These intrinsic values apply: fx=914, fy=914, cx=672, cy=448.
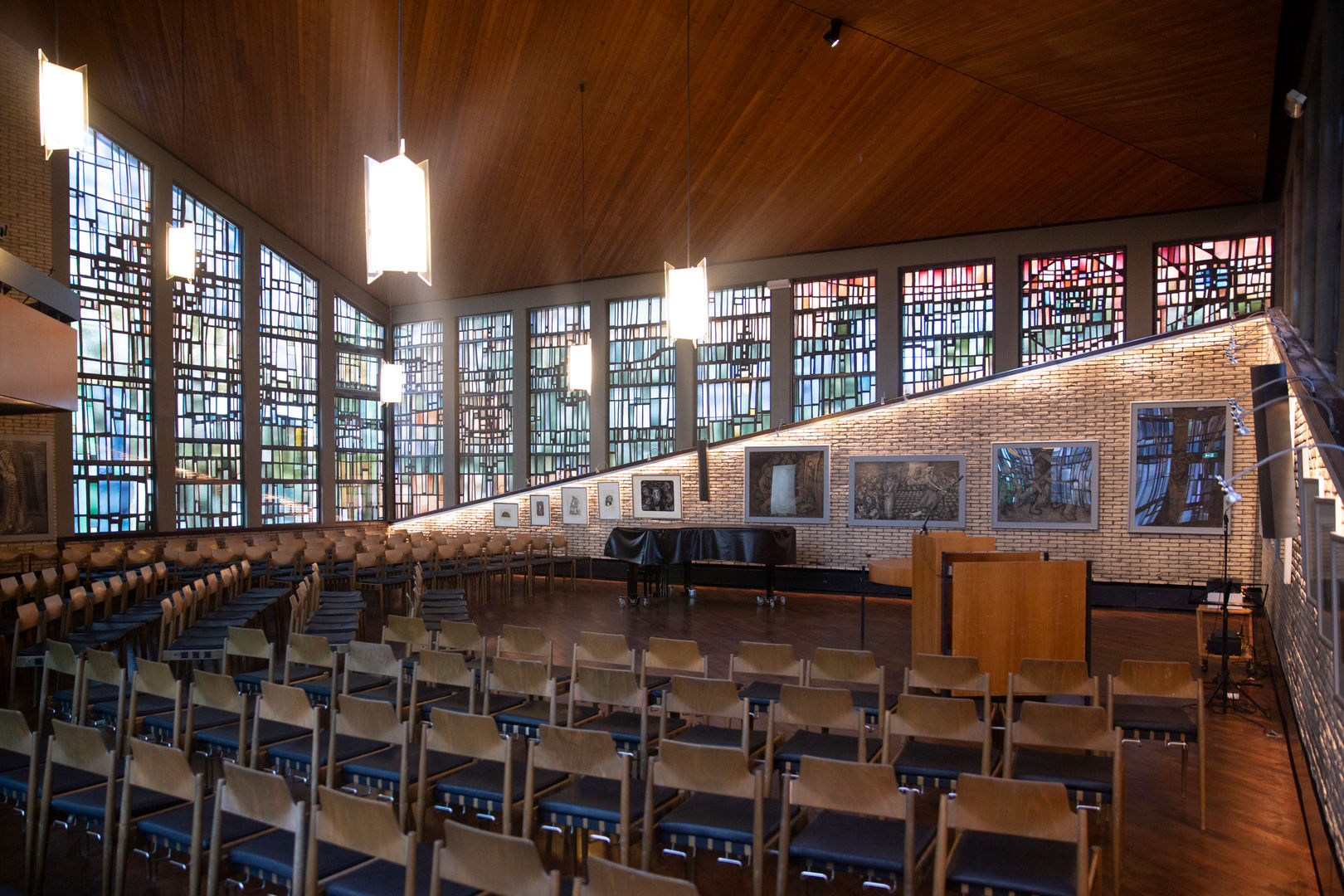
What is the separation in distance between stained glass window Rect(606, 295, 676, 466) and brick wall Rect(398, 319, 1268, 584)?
243cm

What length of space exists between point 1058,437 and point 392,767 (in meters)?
10.4

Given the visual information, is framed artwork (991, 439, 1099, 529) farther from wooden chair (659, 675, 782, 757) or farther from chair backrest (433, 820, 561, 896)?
chair backrest (433, 820, 561, 896)

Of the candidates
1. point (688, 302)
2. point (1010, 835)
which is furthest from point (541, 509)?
point (1010, 835)

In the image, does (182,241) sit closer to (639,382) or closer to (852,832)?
(639,382)

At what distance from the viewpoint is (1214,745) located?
19.7 ft

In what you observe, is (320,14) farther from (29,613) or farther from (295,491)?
(295,491)

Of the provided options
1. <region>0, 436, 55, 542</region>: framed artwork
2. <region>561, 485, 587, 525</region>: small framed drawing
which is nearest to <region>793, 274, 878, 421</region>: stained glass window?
<region>561, 485, 587, 525</region>: small framed drawing

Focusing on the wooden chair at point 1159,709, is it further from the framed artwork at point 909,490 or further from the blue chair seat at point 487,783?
the framed artwork at point 909,490

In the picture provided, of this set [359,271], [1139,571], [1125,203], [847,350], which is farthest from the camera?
[359,271]

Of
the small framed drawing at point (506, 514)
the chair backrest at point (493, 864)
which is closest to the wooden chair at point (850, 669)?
the chair backrest at point (493, 864)

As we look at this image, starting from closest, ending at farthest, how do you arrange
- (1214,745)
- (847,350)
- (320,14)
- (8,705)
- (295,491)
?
1. (1214,745)
2. (8,705)
3. (320,14)
4. (847,350)
5. (295,491)

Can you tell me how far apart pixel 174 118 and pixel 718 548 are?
1064cm

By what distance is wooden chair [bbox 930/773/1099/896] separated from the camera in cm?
297

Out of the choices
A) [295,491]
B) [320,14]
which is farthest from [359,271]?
[320,14]
